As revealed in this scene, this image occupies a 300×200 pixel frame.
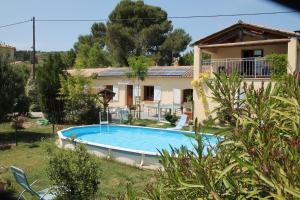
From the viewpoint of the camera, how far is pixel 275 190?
167 cm

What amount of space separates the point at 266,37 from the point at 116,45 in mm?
25070

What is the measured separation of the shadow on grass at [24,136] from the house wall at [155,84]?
39.7 ft

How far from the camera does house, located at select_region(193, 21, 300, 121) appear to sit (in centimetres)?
1941

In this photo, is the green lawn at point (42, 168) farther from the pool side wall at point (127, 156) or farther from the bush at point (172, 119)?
the bush at point (172, 119)

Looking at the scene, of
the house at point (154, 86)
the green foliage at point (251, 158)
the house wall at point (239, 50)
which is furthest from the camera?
the house at point (154, 86)

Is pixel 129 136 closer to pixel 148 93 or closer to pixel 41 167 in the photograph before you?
pixel 41 167

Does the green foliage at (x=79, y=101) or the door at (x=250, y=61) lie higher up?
the door at (x=250, y=61)

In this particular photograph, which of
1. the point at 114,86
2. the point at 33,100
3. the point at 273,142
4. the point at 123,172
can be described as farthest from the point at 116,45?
the point at 273,142

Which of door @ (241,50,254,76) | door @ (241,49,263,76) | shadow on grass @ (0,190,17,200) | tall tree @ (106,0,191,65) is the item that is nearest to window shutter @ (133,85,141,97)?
door @ (241,49,263,76)

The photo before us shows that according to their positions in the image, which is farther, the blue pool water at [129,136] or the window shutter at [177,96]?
the window shutter at [177,96]

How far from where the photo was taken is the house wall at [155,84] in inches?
1126

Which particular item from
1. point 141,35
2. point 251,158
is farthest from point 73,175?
point 141,35

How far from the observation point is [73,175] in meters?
6.93

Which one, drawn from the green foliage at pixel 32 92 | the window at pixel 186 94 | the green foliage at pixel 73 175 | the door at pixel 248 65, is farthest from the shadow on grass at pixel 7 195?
the window at pixel 186 94
